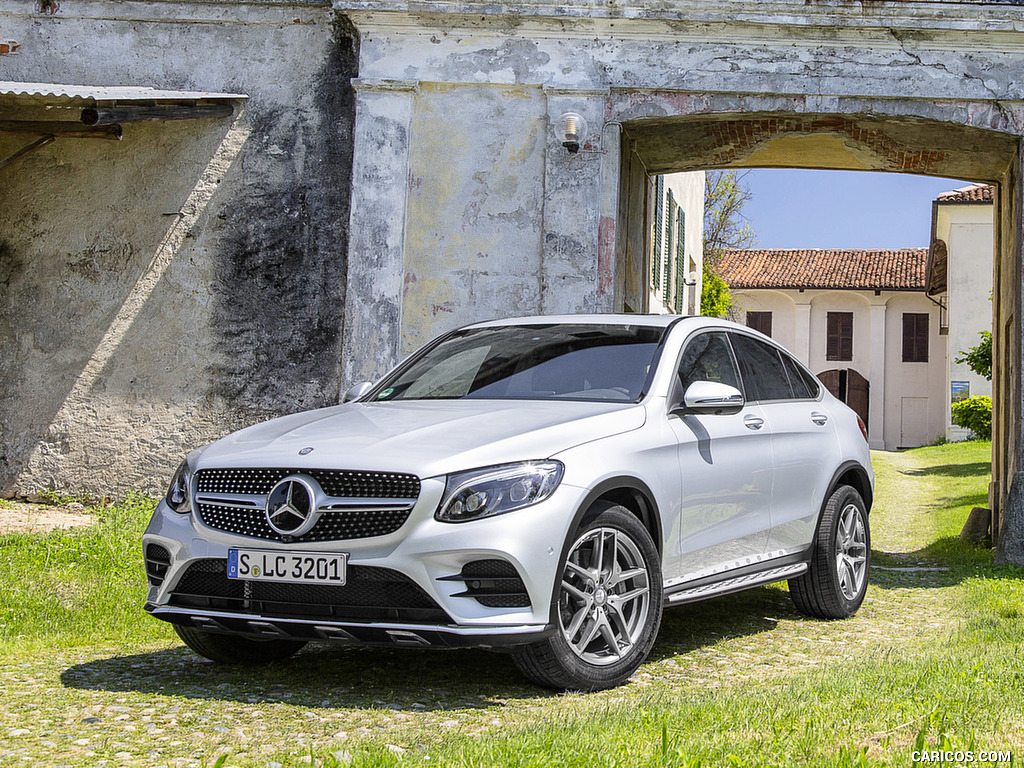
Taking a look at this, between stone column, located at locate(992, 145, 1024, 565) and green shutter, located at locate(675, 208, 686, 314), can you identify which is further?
green shutter, located at locate(675, 208, 686, 314)

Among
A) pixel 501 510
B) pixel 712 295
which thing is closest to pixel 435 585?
pixel 501 510

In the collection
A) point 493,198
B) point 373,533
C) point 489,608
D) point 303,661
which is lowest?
point 303,661

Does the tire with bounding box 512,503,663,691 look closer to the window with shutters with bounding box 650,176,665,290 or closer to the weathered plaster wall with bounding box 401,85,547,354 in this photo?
the weathered plaster wall with bounding box 401,85,547,354

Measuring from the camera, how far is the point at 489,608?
4.20m

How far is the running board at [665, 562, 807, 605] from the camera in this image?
5.13m

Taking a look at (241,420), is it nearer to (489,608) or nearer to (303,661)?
(303,661)

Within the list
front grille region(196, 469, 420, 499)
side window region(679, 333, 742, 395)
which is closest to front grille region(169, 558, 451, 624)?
front grille region(196, 469, 420, 499)

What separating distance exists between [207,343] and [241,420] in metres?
0.78

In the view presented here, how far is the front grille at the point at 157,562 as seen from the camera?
15.3 feet

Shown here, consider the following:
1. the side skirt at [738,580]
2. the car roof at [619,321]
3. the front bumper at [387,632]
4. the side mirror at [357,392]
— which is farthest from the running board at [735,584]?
the side mirror at [357,392]

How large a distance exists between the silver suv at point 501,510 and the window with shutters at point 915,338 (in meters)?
42.3

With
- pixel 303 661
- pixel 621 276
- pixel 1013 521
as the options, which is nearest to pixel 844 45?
pixel 621 276

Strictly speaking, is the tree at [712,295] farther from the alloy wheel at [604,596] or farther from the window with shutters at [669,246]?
the alloy wheel at [604,596]

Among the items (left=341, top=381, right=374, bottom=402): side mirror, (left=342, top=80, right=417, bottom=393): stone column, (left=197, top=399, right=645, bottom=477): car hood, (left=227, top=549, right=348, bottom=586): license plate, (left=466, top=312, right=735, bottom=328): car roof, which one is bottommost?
(left=227, top=549, right=348, bottom=586): license plate
